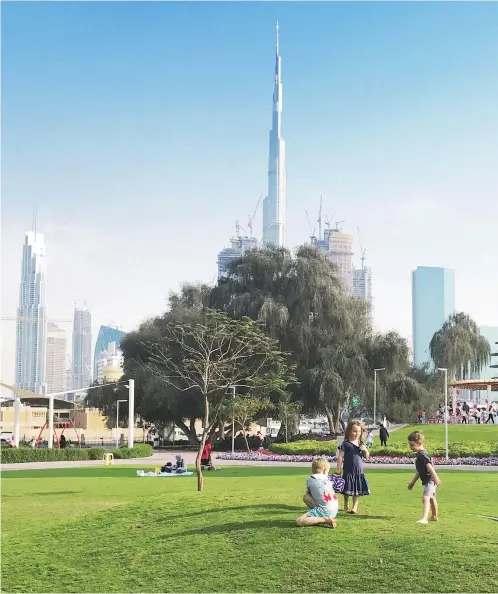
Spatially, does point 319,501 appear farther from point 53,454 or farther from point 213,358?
point 213,358

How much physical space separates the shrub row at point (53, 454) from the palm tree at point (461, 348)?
129 feet

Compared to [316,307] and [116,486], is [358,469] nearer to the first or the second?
[116,486]

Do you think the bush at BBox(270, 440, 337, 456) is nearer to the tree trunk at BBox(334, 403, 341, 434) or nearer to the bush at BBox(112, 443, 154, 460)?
the bush at BBox(112, 443, 154, 460)

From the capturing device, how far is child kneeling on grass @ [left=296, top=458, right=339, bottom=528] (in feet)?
37.7

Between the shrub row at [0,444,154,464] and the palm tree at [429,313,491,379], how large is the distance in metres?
39.2

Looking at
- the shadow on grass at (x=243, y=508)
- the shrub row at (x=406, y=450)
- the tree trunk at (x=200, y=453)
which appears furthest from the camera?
the shrub row at (x=406, y=450)

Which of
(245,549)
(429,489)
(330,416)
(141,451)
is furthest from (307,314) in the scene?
(245,549)

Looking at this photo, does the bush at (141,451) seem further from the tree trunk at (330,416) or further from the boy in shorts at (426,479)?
the boy in shorts at (426,479)

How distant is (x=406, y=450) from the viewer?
38188 millimetres

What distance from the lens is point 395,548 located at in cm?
1045

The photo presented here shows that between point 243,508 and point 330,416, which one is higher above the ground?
point 243,508

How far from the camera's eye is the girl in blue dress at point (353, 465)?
12586mm

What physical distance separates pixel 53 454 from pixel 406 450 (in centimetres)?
1774

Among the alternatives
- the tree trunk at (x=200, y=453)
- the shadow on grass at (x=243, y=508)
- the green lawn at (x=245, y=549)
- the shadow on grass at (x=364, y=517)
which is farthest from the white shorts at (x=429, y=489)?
the tree trunk at (x=200, y=453)
